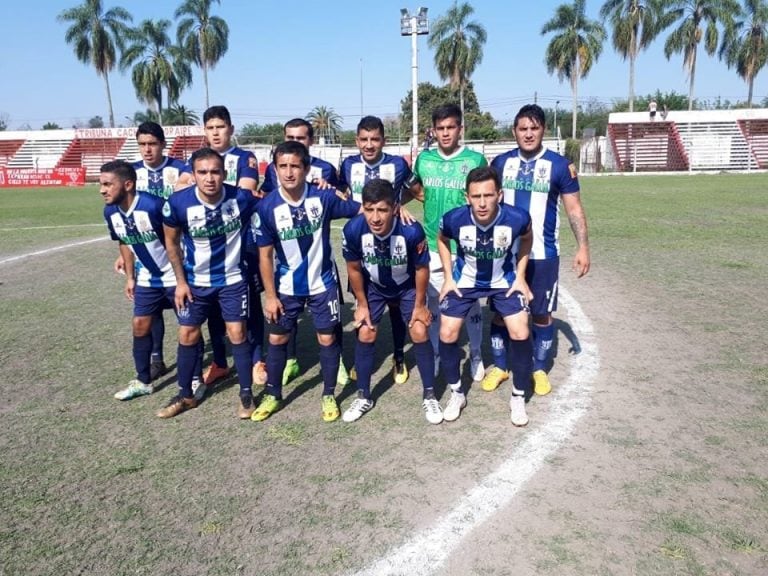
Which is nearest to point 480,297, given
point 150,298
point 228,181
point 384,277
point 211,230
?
point 384,277

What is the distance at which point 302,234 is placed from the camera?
Result: 173 inches

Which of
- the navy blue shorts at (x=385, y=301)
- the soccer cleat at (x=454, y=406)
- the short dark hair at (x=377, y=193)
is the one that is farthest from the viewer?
the navy blue shorts at (x=385, y=301)

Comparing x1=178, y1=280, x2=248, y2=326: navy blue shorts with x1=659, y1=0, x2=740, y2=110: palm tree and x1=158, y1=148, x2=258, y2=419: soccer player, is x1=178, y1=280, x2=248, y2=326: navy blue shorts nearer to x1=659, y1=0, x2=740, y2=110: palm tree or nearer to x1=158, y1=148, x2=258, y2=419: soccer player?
x1=158, y1=148, x2=258, y2=419: soccer player

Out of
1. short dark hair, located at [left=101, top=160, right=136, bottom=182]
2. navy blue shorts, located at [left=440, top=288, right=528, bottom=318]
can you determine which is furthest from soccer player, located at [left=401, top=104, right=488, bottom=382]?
short dark hair, located at [left=101, top=160, right=136, bottom=182]

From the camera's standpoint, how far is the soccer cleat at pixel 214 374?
517cm

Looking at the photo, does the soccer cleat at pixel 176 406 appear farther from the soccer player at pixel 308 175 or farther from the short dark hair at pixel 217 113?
the short dark hair at pixel 217 113

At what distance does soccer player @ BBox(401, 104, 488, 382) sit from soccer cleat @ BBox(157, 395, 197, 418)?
6.95 feet

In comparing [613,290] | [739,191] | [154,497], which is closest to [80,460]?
[154,497]

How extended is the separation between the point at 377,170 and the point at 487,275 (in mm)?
1400

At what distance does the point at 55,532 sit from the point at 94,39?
54.9 m

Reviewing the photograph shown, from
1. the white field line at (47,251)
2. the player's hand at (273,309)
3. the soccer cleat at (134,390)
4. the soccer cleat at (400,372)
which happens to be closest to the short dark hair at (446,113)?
the player's hand at (273,309)

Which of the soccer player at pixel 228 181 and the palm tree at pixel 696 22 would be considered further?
the palm tree at pixel 696 22

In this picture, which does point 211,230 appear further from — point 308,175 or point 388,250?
point 388,250

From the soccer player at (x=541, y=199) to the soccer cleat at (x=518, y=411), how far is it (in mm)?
473
